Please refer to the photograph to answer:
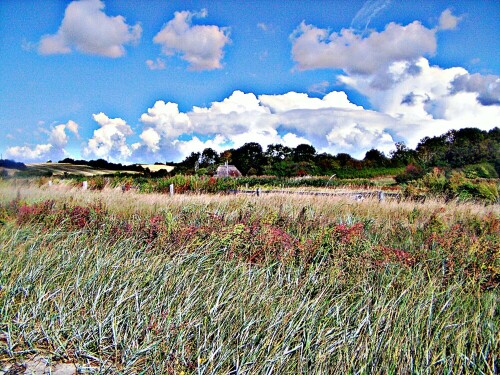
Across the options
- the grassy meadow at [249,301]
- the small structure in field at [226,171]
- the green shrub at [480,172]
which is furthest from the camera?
the small structure in field at [226,171]

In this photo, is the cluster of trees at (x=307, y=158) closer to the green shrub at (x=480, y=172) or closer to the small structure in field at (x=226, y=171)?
the small structure in field at (x=226, y=171)

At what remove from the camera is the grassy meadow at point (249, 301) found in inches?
127

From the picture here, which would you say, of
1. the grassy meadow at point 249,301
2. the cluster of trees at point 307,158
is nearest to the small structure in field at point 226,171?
the cluster of trees at point 307,158

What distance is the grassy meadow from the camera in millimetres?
3238

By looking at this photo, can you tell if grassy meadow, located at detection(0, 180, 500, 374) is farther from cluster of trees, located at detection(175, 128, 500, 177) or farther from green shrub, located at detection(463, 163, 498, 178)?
cluster of trees, located at detection(175, 128, 500, 177)

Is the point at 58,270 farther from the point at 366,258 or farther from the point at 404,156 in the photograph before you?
the point at 404,156

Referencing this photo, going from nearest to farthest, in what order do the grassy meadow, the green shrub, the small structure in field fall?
the grassy meadow
the green shrub
the small structure in field

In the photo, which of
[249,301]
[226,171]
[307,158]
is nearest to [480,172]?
[249,301]

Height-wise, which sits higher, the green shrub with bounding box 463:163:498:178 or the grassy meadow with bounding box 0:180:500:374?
the green shrub with bounding box 463:163:498:178

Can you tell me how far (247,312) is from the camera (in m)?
3.78

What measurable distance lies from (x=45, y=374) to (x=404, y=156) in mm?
53761

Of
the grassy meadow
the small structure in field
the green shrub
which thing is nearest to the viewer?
the grassy meadow

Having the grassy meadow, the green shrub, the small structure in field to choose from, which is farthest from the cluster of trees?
the grassy meadow

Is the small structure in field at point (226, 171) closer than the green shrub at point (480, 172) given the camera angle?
No
